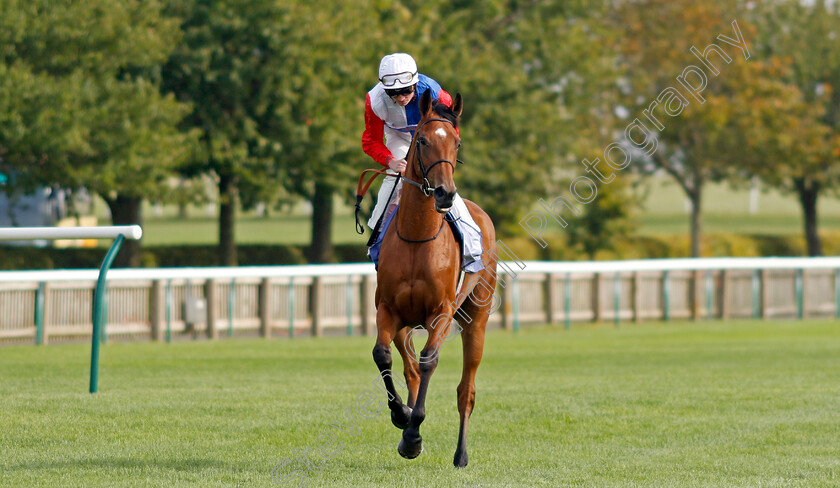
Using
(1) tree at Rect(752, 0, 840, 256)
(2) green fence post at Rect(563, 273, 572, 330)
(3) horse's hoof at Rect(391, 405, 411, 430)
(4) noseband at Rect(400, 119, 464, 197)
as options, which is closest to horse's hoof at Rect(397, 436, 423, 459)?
(3) horse's hoof at Rect(391, 405, 411, 430)

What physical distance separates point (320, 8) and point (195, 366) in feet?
43.1

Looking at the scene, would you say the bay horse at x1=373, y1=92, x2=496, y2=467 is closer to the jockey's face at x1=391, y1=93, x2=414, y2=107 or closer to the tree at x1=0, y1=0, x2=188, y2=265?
the jockey's face at x1=391, y1=93, x2=414, y2=107

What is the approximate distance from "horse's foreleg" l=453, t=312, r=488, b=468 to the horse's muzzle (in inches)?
56.5

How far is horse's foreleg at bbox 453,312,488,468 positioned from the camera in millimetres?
6745

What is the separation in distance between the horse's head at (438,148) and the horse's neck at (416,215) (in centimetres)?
12

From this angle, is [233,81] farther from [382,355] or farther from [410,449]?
[410,449]

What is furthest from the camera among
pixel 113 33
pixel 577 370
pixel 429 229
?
pixel 113 33

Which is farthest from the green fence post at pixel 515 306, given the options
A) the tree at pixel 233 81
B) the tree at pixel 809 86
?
the tree at pixel 809 86

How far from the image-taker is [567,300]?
22984 millimetres

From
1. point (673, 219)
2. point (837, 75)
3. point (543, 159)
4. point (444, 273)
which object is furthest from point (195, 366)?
point (673, 219)

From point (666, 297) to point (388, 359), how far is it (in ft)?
60.9

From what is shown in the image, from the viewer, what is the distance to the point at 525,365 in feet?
45.0

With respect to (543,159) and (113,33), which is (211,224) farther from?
(113,33)

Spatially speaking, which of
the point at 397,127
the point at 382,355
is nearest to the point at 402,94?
the point at 397,127
